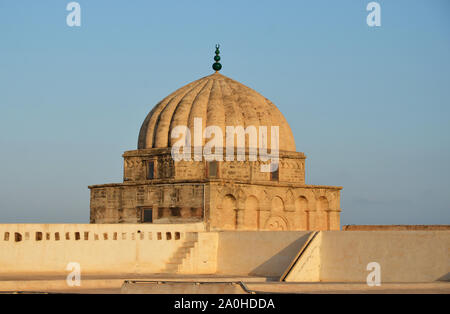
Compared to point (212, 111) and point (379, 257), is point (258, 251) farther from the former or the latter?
point (212, 111)

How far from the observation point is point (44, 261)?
1127 inches

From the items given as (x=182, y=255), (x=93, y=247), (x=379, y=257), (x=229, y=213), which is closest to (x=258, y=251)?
(x=182, y=255)

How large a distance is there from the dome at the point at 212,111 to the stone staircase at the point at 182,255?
20.2 feet

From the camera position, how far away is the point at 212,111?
1406 inches

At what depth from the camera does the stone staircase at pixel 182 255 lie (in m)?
30.0

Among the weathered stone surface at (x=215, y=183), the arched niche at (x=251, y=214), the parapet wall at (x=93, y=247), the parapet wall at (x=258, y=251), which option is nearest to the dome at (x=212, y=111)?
the weathered stone surface at (x=215, y=183)

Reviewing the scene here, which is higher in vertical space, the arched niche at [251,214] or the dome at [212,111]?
the dome at [212,111]

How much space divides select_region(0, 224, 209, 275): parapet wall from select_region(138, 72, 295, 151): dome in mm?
6076

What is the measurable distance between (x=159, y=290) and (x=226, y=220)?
10108 millimetres

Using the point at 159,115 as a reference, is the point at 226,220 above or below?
below

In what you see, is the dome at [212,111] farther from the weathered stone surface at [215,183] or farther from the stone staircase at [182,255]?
the stone staircase at [182,255]

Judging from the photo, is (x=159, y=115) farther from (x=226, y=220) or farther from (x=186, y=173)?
(x=226, y=220)

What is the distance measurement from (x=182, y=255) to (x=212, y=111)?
7481mm
